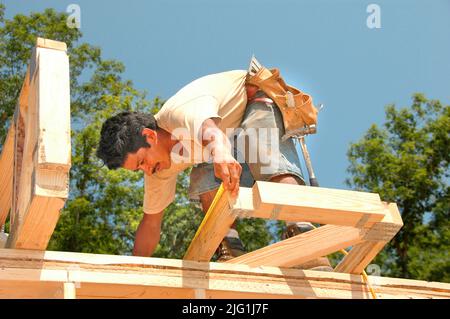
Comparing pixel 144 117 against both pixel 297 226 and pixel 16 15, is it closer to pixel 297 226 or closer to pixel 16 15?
pixel 297 226

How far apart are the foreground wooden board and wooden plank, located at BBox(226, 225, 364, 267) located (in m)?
0.05

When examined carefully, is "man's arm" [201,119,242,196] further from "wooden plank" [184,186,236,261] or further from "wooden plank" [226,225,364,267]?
"wooden plank" [226,225,364,267]

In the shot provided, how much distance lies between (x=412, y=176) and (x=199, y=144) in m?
14.8

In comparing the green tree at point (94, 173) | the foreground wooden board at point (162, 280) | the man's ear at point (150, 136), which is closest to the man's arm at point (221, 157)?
the foreground wooden board at point (162, 280)

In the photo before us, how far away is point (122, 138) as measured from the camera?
333 centimetres

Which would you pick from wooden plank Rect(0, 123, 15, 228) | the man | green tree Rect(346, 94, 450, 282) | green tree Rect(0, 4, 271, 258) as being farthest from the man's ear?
green tree Rect(346, 94, 450, 282)

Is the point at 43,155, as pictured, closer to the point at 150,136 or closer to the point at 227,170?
the point at 227,170

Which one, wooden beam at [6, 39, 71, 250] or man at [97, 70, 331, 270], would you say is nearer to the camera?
→ wooden beam at [6, 39, 71, 250]

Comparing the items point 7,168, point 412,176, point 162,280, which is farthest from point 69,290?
point 412,176

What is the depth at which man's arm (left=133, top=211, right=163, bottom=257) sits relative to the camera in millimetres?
3645

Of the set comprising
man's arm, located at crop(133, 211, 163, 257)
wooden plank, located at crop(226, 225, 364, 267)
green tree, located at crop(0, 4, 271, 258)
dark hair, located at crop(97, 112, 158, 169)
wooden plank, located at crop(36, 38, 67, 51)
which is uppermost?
green tree, located at crop(0, 4, 271, 258)

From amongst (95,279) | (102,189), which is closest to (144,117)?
(95,279)

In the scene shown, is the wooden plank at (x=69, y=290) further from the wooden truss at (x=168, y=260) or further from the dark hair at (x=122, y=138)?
the dark hair at (x=122, y=138)
